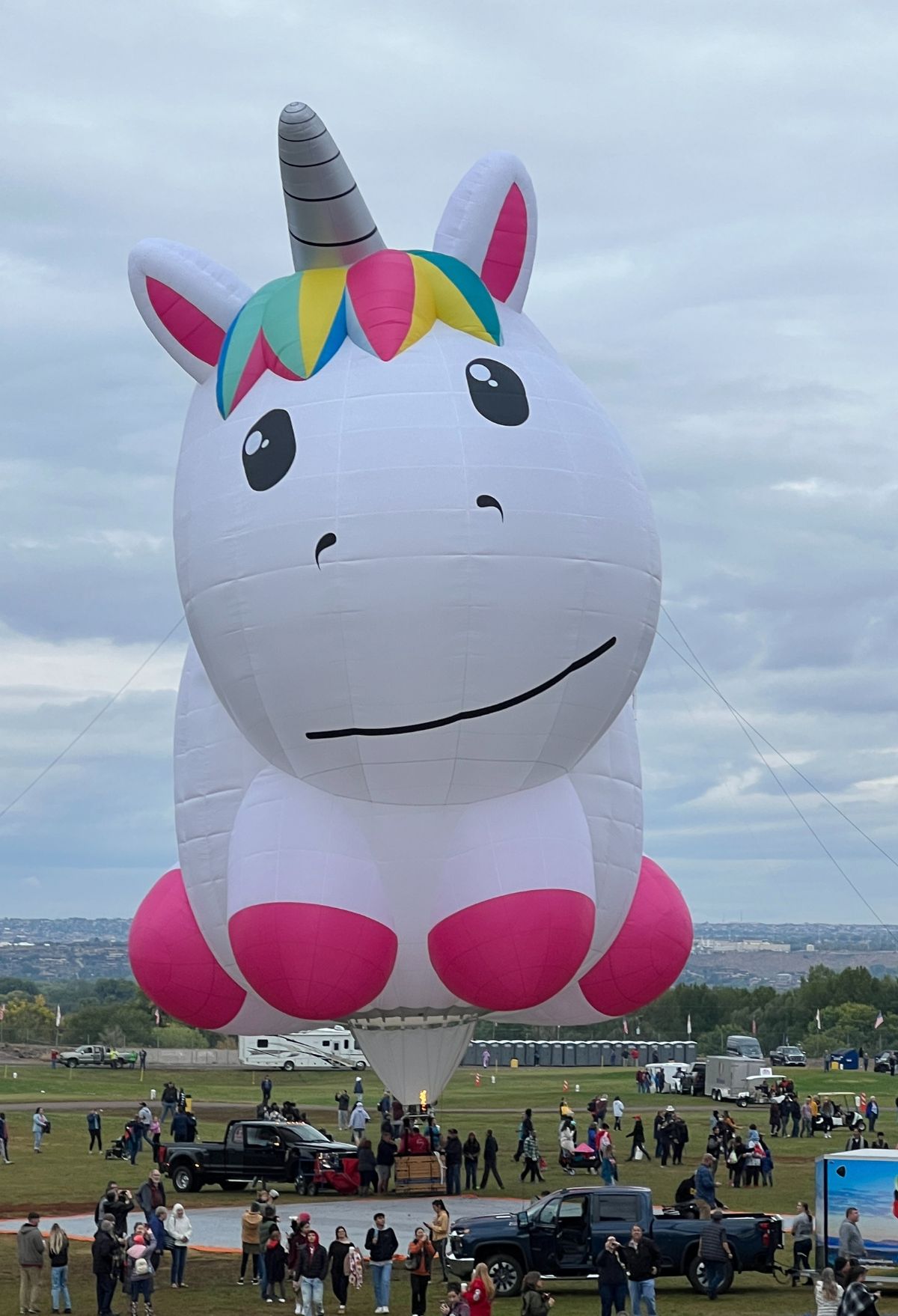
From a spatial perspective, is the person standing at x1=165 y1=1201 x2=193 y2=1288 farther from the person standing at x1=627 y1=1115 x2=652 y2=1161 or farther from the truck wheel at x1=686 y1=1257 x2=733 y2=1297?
the person standing at x1=627 y1=1115 x2=652 y2=1161

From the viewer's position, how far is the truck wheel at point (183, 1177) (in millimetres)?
27016

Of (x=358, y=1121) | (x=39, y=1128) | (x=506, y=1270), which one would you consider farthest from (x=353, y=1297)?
(x=39, y=1128)

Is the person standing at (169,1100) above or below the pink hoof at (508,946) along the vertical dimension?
below

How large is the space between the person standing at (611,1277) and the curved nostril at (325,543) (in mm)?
7485

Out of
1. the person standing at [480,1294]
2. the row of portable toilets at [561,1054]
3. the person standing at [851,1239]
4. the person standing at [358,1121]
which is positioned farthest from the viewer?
the row of portable toilets at [561,1054]

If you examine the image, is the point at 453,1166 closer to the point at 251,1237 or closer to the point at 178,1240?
the point at 251,1237

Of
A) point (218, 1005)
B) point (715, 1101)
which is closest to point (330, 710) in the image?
point (218, 1005)

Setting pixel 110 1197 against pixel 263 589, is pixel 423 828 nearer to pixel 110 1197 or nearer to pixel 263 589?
pixel 263 589

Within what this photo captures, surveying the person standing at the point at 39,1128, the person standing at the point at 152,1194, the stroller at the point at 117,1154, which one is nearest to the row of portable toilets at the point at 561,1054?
the person standing at the point at 39,1128

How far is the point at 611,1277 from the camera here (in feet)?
54.6

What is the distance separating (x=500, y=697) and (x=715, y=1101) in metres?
29.2

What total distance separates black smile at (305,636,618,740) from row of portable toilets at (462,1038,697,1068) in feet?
161

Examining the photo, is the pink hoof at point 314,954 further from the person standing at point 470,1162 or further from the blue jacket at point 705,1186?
the person standing at point 470,1162

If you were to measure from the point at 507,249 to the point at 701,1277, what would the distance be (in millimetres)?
11687
